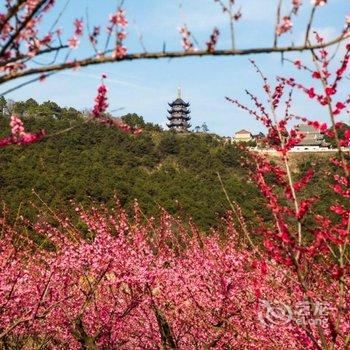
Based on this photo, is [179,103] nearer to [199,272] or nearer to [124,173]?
[124,173]

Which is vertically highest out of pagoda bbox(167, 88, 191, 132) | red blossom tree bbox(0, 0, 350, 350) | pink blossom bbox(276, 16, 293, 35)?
pagoda bbox(167, 88, 191, 132)

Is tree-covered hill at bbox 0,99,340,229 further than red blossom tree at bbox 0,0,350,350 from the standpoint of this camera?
Yes

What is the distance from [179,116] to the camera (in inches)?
4208

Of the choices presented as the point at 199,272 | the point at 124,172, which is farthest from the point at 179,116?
the point at 199,272

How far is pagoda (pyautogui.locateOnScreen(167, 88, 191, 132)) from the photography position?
104812mm

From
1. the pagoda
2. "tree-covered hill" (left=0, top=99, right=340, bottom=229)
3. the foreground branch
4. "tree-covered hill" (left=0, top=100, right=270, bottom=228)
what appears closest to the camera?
the foreground branch

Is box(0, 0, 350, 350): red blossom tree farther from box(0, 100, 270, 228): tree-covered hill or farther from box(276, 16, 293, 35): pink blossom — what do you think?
box(0, 100, 270, 228): tree-covered hill

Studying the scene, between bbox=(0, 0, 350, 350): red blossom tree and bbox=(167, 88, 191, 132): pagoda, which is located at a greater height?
bbox=(167, 88, 191, 132): pagoda

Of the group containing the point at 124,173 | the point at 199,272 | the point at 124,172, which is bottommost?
the point at 199,272

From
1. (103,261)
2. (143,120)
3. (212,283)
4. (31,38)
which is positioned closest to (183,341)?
(212,283)

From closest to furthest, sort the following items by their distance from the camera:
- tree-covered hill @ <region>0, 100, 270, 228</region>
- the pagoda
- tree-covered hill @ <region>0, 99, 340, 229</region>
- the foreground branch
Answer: the foreground branch, tree-covered hill @ <region>0, 99, 340, 229</region>, tree-covered hill @ <region>0, 100, 270, 228</region>, the pagoda

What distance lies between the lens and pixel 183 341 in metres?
11.6

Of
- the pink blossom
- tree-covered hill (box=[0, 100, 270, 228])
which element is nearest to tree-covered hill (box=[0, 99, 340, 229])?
tree-covered hill (box=[0, 100, 270, 228])

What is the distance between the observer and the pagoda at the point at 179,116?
10481cm
